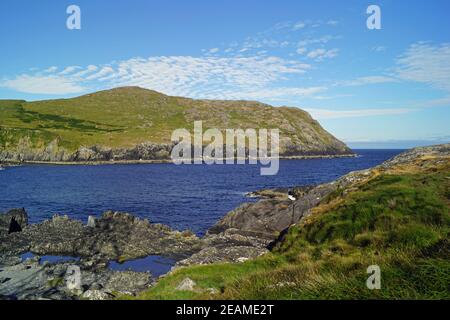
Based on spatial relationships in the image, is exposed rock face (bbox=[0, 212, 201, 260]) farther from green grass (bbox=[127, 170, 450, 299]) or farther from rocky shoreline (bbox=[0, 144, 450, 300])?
green grass (bbox=[127, 170, 450, 299])

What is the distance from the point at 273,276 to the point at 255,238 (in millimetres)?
30749

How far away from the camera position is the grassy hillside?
8617mm

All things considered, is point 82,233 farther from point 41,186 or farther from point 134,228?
point 41,186

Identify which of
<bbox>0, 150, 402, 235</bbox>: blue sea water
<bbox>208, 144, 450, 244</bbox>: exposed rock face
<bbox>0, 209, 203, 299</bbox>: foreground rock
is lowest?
<bbox>0, 150, 402, 235</bbox>: blue sea water

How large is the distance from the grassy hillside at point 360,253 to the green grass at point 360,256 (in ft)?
0.07

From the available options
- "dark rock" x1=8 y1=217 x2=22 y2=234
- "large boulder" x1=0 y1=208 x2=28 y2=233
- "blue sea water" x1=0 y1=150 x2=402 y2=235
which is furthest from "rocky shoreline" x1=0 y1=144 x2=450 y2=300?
"blue sea water" x1=0 y1=150 x2=402 y2=235

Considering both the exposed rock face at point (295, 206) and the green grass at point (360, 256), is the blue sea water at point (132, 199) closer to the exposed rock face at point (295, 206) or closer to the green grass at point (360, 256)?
the exposed rock face at point (295, 206)

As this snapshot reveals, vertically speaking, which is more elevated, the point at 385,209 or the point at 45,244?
the point at 385,209

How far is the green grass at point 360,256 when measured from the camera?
337 inches

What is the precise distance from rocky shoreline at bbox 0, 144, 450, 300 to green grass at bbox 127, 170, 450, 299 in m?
4.36

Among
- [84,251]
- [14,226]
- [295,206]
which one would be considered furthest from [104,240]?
[295,206]
